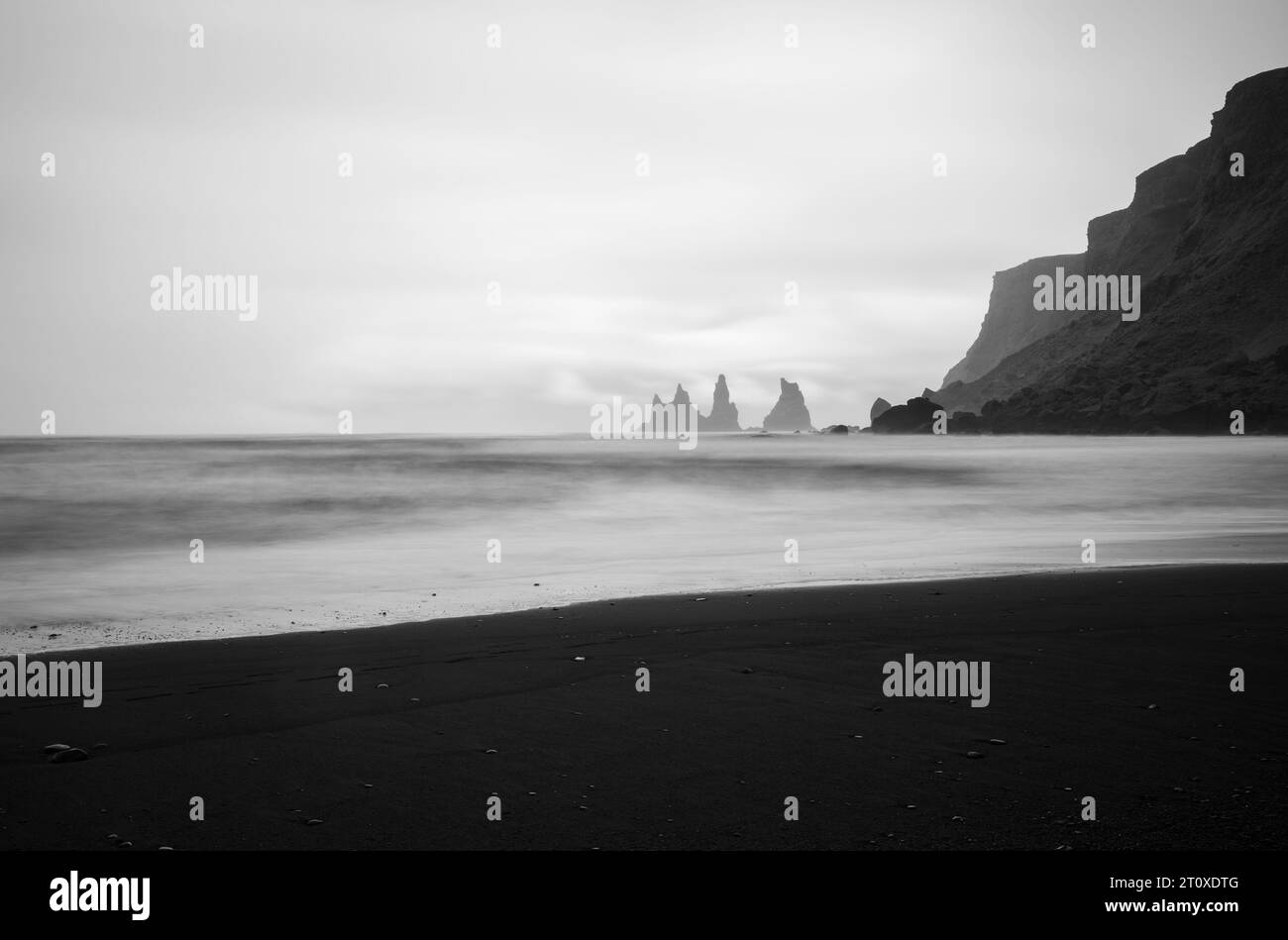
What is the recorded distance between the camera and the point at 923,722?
19.2 feet

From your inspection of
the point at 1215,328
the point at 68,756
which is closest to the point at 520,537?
the point at 68,756

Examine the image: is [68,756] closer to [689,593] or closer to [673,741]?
[673,741]

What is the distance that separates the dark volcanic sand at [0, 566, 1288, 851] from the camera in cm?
425

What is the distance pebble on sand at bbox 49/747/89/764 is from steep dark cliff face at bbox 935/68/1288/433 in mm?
118145

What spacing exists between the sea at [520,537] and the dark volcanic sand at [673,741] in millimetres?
3598

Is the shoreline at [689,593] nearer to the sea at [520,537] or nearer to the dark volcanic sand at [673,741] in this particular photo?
the sea at [520,537]

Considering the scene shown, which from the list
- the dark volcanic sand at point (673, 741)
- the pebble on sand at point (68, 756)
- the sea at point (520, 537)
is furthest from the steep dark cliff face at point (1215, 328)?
the pebble on sand at point (68, 756)

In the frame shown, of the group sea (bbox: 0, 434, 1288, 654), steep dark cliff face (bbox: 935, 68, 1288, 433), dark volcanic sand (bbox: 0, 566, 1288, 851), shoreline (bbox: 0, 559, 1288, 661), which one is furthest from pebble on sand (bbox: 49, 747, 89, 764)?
steep dark cliff face (bbox: 935, 68, 1288, 433)

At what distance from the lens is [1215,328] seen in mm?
110500

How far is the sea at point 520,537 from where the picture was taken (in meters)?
12.7

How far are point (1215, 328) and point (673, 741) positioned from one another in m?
129
